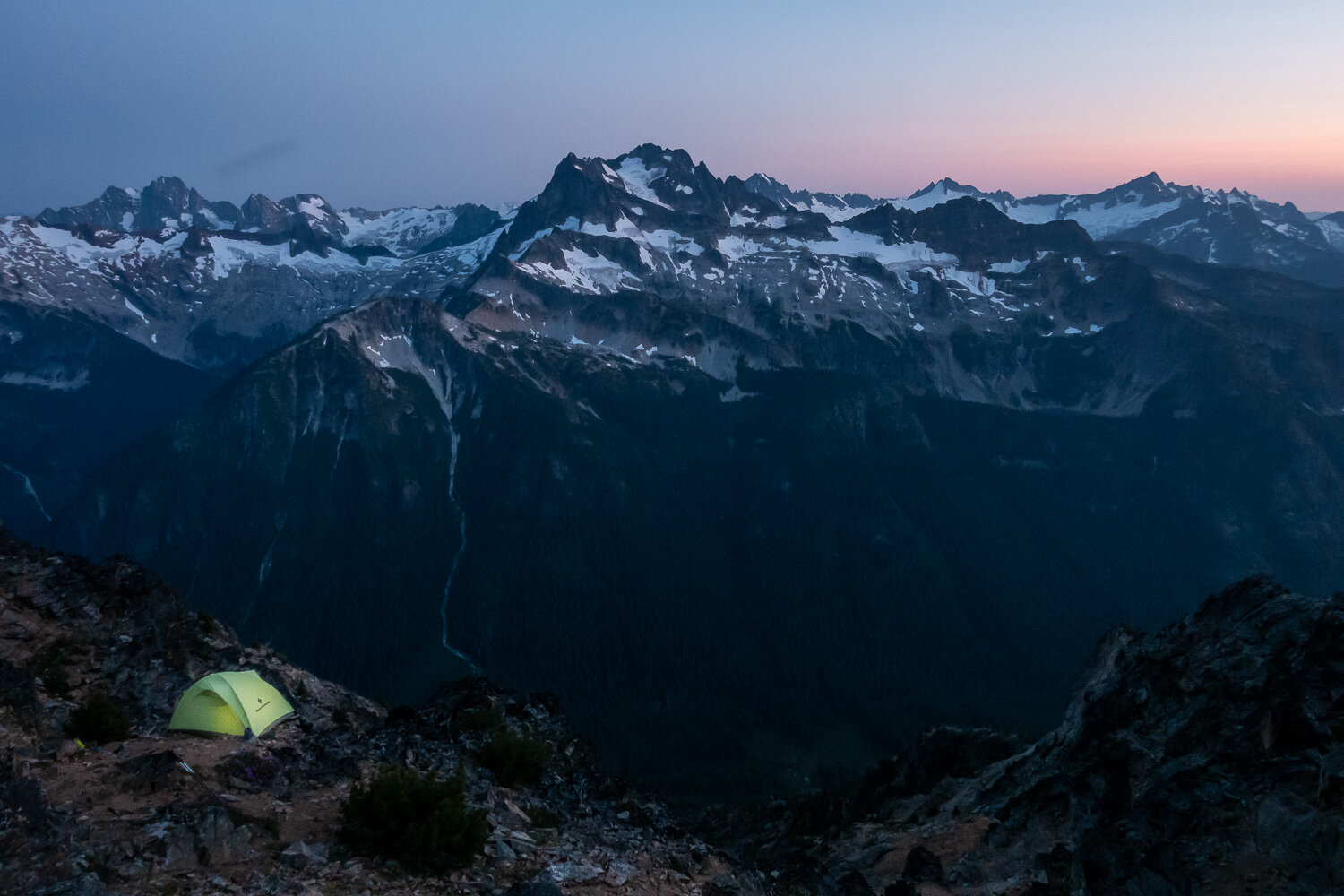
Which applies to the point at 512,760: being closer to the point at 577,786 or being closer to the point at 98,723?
the point at 577,786

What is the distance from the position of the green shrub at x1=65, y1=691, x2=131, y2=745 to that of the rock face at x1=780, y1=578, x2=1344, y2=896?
37.6m

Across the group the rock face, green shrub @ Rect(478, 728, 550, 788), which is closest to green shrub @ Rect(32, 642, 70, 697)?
green shrub @ Rect(478, 728, 550, 788)

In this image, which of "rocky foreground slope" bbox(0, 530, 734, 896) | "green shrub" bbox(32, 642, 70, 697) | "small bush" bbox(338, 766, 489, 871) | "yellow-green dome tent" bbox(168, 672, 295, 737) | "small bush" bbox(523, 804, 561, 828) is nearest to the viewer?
"rocky foreground slope" bbox(0, 530, 734, 896)

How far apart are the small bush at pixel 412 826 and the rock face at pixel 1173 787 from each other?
2334 centimetres

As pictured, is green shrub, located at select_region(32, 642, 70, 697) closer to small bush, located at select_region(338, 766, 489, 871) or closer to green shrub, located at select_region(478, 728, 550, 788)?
small bush, located at select_region(338, 766, 489, 871)

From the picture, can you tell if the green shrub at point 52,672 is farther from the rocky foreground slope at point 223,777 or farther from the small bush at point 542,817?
the small bush at point 542,817

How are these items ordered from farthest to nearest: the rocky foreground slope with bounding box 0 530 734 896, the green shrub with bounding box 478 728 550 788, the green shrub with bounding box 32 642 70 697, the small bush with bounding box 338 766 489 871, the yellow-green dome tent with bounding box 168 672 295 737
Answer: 1. the green shrub with bounding box 478 728 550 788
2. the green shrub with bounding box 32 642 70 697
3. the yellow-green dome tent with bounding box 168 672 295 737
4. the small bush with bounding box 338 766 489 871
5. the rocky foreground slope with bounding box 0 530 734 896

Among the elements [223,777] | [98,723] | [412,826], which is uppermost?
[412,826]

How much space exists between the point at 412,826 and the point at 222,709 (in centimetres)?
1669

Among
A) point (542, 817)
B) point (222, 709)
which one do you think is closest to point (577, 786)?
point (542, 817)

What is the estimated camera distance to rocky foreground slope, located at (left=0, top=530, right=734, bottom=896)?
27141mm

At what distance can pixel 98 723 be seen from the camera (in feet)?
121

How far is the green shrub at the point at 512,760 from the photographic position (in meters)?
41.1

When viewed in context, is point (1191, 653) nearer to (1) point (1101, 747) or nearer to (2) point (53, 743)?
(1) point (1101, 747)
